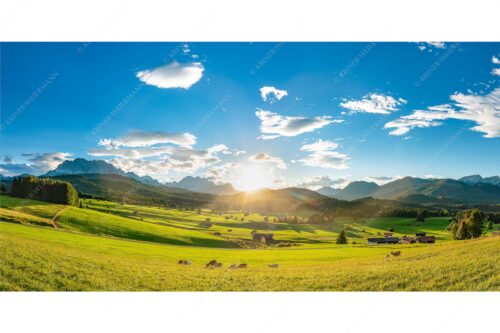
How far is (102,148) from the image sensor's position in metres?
14.5

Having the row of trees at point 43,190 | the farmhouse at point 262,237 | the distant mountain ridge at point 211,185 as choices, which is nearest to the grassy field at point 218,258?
the farmhouse at point 262,237

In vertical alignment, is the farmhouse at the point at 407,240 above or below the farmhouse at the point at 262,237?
above

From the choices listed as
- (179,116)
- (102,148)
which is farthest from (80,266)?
(179,116)

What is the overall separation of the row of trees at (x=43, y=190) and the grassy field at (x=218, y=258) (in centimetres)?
64

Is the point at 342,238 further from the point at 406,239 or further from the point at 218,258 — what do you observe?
the point at 218,258

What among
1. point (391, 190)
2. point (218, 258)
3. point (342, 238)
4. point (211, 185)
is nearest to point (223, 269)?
point (218, 258)

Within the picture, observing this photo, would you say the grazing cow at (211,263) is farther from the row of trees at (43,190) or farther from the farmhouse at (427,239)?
the farmhouse at (427,239)

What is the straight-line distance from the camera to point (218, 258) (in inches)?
604

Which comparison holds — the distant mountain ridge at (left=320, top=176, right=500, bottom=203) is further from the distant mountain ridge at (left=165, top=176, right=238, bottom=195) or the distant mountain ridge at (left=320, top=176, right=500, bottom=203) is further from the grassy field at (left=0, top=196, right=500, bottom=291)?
the distant mountain ridge at (left=165, top=176, right=238, bottom=195)

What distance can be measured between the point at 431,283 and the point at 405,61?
8.91m

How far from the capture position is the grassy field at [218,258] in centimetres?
1111

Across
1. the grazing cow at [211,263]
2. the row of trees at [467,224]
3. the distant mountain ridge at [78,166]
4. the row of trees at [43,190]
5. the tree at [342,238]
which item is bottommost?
the grazing cow at [211,263]

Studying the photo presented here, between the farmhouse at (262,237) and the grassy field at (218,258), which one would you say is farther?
the farmhouse at (262,237)

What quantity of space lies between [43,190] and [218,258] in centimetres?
1260
